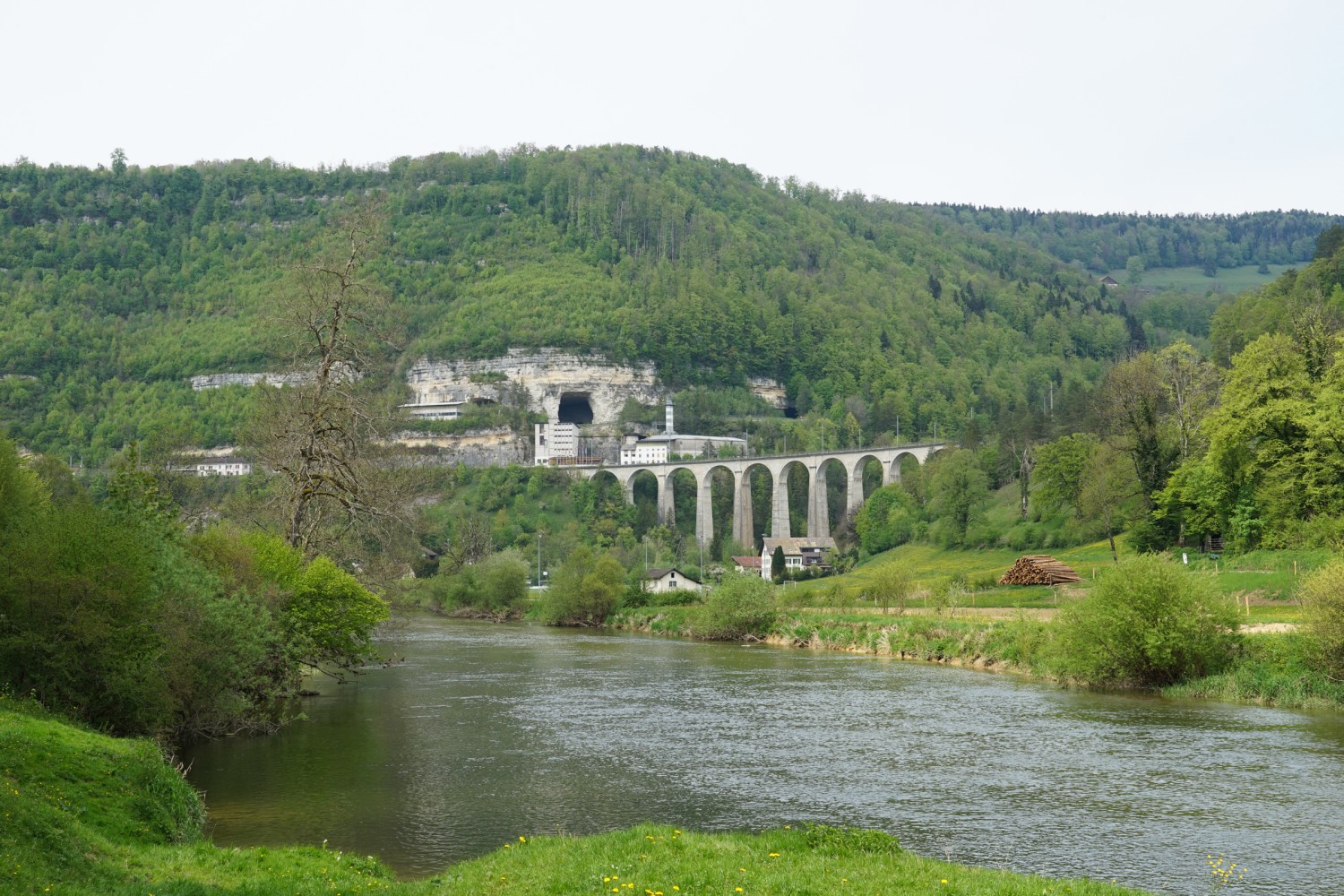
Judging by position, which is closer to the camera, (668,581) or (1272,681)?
(1272,681)

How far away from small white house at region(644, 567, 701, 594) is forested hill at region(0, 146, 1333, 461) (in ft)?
221

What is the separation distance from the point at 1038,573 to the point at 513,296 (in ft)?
406

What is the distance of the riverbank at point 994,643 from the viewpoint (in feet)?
99.8

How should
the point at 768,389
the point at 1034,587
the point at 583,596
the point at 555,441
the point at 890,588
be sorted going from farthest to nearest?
the point at 768,389
the point at 555,441
the point at 583,596
the point at 890,588
the point at 1034,587

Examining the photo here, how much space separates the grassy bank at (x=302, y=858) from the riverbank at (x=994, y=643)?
20420 mm

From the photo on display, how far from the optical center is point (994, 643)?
136 feet

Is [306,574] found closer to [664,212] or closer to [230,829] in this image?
[230,829]

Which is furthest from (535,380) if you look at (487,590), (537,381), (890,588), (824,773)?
(824,773)

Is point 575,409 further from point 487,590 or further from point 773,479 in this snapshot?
point 487,590

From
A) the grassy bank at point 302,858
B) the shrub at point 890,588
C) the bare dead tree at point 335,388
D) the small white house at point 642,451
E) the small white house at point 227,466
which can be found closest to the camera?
the grassy bank at point 302,858

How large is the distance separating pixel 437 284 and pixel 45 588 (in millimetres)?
156289

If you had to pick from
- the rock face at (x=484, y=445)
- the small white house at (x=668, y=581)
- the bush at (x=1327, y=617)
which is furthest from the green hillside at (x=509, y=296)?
the bush at (x=1327, y=617)

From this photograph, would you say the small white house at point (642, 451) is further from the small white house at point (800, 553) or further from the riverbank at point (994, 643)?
the riverbank at point (994, 643)

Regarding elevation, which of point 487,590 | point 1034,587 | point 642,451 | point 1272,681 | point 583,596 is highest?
point 642,451
